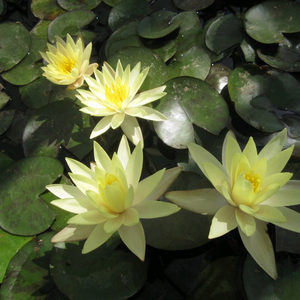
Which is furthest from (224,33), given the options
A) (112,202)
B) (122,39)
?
(112,202)

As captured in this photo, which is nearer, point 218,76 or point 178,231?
point 178,231

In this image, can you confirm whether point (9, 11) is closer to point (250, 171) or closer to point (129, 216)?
point (129, 216)

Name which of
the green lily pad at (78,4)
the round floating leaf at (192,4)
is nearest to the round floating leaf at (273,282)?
the round floating leaf at (192,4)

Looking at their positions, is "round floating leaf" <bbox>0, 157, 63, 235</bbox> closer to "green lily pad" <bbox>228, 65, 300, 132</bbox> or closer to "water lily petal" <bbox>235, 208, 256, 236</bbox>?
"water lily petal" <bbox>235, 208, 256, 236</bbox>

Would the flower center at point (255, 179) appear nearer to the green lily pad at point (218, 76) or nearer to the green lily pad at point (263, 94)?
the green lily pad at point (263, 94)

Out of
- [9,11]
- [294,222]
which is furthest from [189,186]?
[9,11]

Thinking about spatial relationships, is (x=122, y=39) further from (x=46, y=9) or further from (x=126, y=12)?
(x=46, y=9)

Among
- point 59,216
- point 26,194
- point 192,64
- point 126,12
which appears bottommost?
point 59,216
